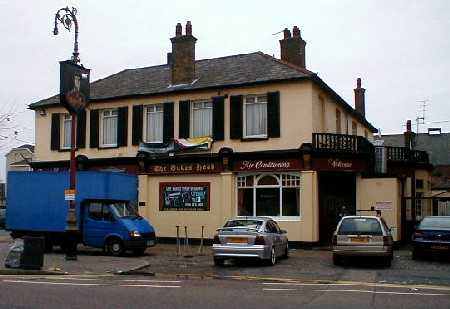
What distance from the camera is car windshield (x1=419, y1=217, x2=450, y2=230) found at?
20.3 metres

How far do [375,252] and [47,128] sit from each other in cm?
1976

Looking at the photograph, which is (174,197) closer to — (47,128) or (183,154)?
(183,154)

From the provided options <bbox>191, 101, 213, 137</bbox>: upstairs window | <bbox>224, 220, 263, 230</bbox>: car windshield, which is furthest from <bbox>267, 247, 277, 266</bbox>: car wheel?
<bbox>191, 101, 213, 137</bbox>: upstairs window

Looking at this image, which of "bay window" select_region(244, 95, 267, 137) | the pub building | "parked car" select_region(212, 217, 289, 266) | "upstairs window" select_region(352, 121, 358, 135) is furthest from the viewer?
"upstairs window" select_region(352, 121, 358, 135)

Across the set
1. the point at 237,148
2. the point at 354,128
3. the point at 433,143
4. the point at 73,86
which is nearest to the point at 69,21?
the point at 73,86

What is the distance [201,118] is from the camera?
2789 centimetres

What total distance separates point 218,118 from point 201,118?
43.1 inches

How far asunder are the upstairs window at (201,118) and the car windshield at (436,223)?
416 inches

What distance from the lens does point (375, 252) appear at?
18.0 metres

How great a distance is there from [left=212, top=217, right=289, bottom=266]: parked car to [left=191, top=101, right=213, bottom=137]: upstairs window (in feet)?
31.4

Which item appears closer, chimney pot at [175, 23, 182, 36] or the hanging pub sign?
the hanging pub sign

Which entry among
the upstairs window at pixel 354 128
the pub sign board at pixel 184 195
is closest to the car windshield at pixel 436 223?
the pub sign board at pixel 184 195

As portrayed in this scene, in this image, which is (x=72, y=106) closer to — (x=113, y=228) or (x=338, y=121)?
(x=113, y=228)

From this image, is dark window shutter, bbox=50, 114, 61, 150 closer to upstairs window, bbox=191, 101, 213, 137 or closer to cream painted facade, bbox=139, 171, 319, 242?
cream painted facade, bbox=139, 171, 319, 242
